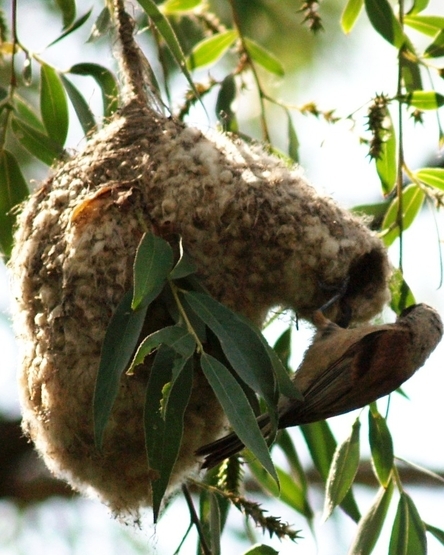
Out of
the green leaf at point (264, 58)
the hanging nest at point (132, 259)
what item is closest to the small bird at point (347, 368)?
the hanging nest at point (132, 259)

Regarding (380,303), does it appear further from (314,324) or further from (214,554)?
(214,554)

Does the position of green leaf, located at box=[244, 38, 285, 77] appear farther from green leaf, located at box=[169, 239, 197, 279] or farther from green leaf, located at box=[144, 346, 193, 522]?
green leaf, located at box=[144, 346, 193, 522]

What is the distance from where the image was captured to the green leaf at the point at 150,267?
2.62m

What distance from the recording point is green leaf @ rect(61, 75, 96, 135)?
3.80 meters

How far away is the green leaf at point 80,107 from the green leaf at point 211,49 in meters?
0.74


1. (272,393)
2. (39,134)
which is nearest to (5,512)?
(39,134)

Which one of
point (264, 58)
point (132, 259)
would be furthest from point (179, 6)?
point (132, 259)

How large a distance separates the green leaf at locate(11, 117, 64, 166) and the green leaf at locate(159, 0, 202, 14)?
87cm

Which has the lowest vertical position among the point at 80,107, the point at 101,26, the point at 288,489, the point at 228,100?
the point at 288,489

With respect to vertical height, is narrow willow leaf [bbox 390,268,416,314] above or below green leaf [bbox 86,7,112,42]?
below

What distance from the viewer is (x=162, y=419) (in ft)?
8.68

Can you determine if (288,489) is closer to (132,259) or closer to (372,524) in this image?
(372,524)

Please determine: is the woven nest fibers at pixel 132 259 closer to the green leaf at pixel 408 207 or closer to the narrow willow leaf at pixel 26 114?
the green leaf at pixel 408 207

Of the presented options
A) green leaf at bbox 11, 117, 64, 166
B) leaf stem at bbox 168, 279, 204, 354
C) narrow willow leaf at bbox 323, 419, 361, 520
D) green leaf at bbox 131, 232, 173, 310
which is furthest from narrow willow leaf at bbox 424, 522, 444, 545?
green leaf at bbox 11, 117, 64, 166
